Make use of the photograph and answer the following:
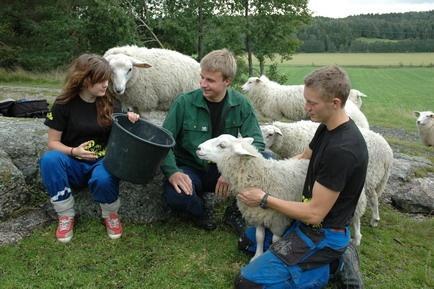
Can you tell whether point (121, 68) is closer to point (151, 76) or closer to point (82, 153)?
point (151, 76)

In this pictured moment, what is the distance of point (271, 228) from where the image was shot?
141 inches

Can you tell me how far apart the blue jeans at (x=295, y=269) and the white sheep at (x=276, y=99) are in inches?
267

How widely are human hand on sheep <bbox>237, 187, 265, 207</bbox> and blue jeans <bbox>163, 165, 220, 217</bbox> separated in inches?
29.8

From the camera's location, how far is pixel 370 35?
88188mm

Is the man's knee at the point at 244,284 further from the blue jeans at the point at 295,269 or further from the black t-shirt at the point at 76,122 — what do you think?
the black t-shirt at the point at 76,122

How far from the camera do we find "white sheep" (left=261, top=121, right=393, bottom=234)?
15.5 feet

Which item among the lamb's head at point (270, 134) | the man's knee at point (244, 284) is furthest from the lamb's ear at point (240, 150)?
the lamb's head at point (270, 134)

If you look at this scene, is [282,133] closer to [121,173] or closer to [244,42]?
[121,173]

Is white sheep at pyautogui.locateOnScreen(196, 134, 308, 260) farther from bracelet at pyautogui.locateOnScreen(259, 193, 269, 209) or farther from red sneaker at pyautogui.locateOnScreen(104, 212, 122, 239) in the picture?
red sneaker at pyautogui.locateOnScreen(104, 212, 122, 239)

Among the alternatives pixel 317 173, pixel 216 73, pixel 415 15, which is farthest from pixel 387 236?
pixel 415 15

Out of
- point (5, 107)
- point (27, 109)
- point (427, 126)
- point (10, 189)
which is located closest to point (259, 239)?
point (10, 189)

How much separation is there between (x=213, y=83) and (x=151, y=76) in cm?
271

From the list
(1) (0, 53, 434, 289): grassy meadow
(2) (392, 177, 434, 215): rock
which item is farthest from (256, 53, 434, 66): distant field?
(1) (0, 53, 434, 289): grassy meadow

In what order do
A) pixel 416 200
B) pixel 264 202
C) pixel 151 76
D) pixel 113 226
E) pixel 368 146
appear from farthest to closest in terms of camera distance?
pixel 151 76 < pixel 416 200 < pixel 368 146 < pixel 113 226 < pixel 264 202
